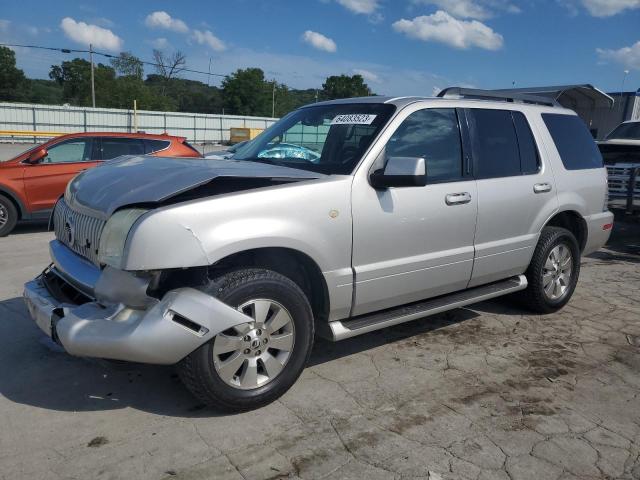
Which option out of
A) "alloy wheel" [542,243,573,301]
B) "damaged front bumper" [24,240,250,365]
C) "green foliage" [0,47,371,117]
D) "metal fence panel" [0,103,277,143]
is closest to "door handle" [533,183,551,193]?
"alloy wheel" [542,243,573,301]

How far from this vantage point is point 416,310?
4051 mm

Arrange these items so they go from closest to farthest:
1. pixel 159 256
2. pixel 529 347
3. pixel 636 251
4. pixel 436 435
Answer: pixel 159 256
pixel 436 435
pixel 529 347
pixel 636 251

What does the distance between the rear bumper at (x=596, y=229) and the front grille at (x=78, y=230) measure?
15.0 feet

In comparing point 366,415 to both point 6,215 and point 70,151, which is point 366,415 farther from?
point 70,151

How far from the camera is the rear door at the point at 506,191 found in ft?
14.6

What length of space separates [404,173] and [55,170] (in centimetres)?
727

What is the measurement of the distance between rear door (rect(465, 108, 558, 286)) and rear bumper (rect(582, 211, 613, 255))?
2.53ft

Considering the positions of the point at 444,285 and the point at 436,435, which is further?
the point at 444,285

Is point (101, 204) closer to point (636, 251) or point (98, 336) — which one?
point (98, 336)

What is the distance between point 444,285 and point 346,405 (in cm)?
134

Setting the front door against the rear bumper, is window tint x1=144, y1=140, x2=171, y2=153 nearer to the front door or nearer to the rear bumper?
the front door

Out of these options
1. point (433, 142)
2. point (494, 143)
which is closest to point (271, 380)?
point (433, 142)

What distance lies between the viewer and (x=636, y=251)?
8.72 metres

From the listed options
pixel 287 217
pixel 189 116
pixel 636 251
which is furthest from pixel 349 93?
pixel 287 217
